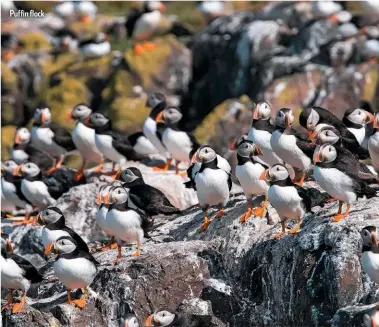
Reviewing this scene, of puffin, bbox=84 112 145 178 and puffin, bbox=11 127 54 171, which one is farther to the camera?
puffin, bbox=11 127 54 171

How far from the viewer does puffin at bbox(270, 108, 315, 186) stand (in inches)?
514

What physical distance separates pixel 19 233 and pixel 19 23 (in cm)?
1707

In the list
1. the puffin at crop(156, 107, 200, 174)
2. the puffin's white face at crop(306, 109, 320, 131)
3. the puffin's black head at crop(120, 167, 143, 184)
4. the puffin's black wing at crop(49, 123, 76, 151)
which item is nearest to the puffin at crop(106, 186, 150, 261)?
the puffin's black head at crop(120, 167, 143, 184)

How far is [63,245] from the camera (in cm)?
1177

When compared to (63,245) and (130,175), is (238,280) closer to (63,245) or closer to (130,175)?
(63,245)

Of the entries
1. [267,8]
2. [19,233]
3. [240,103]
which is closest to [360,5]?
[267,8]

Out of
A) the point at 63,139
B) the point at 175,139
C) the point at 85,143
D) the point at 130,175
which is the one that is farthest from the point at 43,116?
the point at 130,175

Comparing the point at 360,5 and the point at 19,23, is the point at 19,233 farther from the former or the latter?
the point at 19,23

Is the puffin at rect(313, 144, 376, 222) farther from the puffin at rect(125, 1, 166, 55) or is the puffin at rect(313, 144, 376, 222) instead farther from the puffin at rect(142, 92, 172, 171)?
the puffin at rect(125, 1, 166, 55)

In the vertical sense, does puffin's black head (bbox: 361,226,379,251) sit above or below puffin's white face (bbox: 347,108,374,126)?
above

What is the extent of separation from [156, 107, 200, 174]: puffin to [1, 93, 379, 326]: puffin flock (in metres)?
0.01

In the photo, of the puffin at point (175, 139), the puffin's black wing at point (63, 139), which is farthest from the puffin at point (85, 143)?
the puffin at point (175, 139)

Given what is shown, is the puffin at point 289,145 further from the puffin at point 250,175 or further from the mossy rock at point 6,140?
the mossy rock at point 6,140

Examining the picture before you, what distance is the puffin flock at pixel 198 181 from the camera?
1167 centimetres
